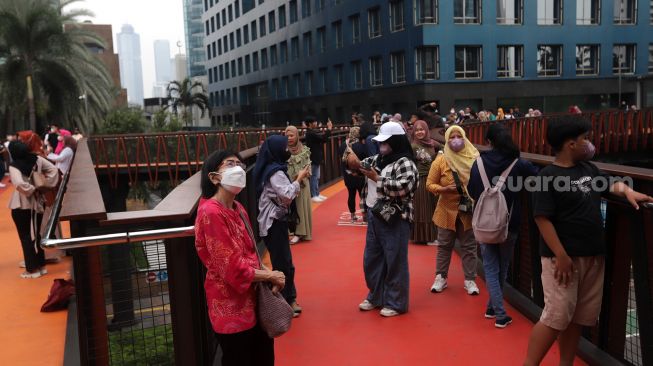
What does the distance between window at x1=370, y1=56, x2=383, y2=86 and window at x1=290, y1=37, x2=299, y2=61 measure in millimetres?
13640

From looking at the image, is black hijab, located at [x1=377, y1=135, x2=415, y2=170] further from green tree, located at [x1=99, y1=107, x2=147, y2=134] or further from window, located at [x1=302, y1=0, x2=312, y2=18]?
window, located at [x1=302, y1=0, x2=312, y2=18]

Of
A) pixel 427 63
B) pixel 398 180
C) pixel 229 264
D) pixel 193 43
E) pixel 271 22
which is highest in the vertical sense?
pixel 193 43

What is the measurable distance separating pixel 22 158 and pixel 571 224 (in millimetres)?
7292

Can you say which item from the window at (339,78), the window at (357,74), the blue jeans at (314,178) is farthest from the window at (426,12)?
the blue jeans at (314,178)

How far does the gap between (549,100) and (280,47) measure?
26.7 meters

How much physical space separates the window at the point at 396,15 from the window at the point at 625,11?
1360 centimetres

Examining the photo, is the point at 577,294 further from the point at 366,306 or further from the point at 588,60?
the point at 588,60

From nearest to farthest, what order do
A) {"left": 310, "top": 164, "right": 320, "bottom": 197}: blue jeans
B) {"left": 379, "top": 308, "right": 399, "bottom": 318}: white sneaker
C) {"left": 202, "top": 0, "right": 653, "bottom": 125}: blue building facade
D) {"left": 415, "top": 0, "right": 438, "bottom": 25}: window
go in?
{"left": 379, "top": 308, "right": 399, "bottom": 318}: white sneaker < {"left": 310, "top": 164, "right": 320, "bottom": 197}: blue jeans < {"left": 415, "top": 0, "right": 438, "bottom": 25}: window < {"left": 202, "top": 0, "right": 653, "bottom": 125}: blue building facade

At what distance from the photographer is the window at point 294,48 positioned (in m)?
50.1

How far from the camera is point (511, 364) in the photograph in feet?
14.4

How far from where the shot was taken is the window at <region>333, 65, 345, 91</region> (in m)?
42.2

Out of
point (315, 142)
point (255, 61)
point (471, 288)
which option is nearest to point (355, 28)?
point (255, 61)

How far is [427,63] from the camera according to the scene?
32938 millimetres

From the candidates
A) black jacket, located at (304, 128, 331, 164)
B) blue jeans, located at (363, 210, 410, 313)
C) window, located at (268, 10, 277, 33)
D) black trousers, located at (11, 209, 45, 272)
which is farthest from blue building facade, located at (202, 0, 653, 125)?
blue jeans, located at (363, 210, 410, 313)
